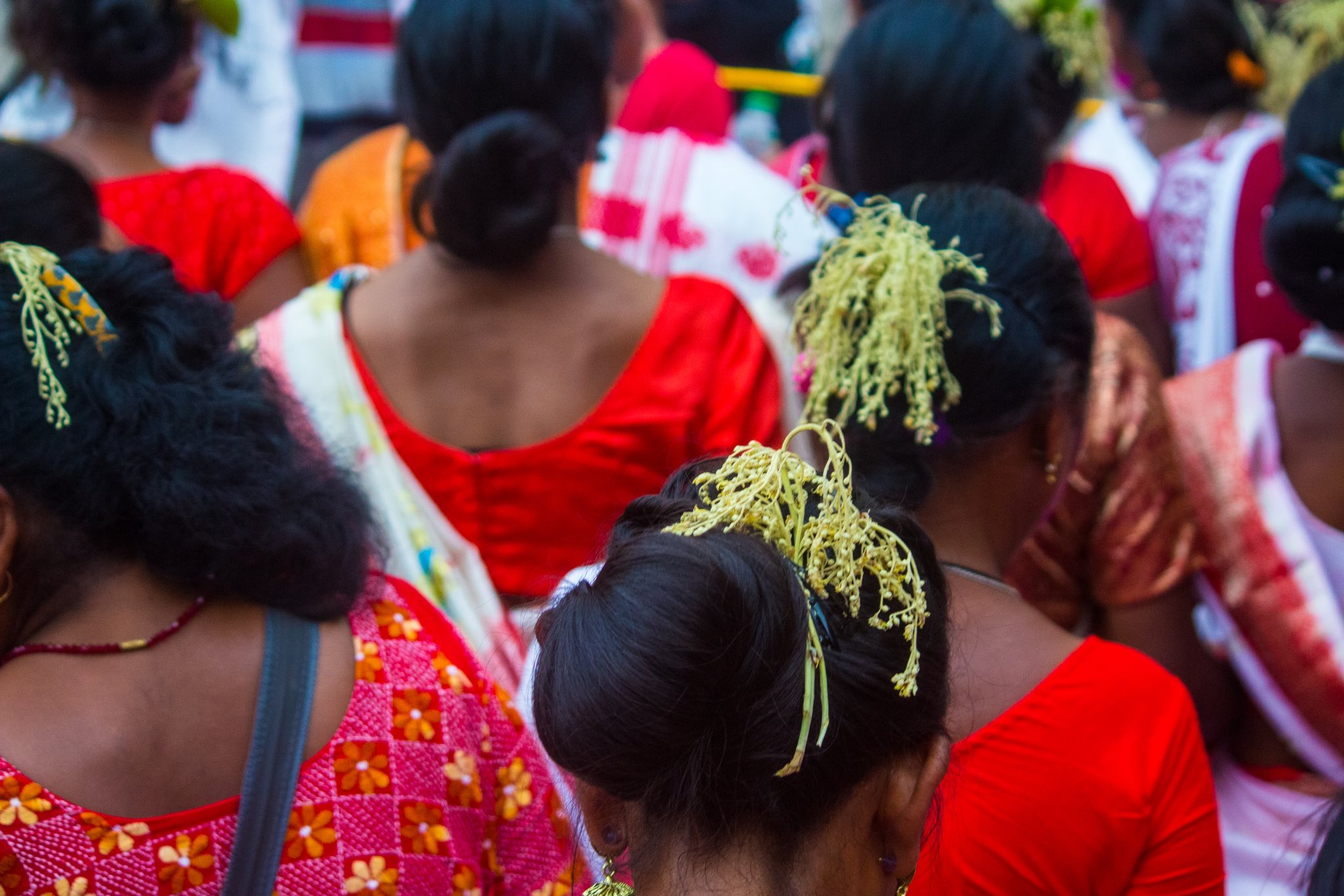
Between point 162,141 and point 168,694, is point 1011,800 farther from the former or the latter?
point 162,141

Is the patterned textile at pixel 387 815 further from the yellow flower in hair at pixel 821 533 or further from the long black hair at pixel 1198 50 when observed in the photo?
the long black hair at pixel 1198 50

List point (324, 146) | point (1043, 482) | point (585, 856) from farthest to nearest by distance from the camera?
point (324, 146)
point (1043, 482)
point (585, 856)

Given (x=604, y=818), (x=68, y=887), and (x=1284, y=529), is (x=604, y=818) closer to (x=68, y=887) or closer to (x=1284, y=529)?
(x=68, y=887)

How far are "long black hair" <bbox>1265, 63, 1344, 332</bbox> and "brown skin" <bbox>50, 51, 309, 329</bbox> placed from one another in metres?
1.77

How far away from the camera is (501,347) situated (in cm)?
187

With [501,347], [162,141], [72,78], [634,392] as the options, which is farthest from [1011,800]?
[162,141]

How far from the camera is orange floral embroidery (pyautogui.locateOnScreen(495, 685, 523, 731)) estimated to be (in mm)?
1416

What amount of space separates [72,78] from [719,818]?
220 cm

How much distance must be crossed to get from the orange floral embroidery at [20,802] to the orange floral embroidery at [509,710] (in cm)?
47

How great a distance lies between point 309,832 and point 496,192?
0.97 meters

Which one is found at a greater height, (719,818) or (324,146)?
(719,818)

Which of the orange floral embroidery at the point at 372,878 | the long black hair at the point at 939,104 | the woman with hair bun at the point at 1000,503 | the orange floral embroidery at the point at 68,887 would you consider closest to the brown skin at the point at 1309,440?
the woman with hair bun at the point at 1000,503

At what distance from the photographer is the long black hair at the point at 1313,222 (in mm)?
1696

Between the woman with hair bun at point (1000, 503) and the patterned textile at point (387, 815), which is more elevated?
the woman with hair bun at point (1000, 503)
